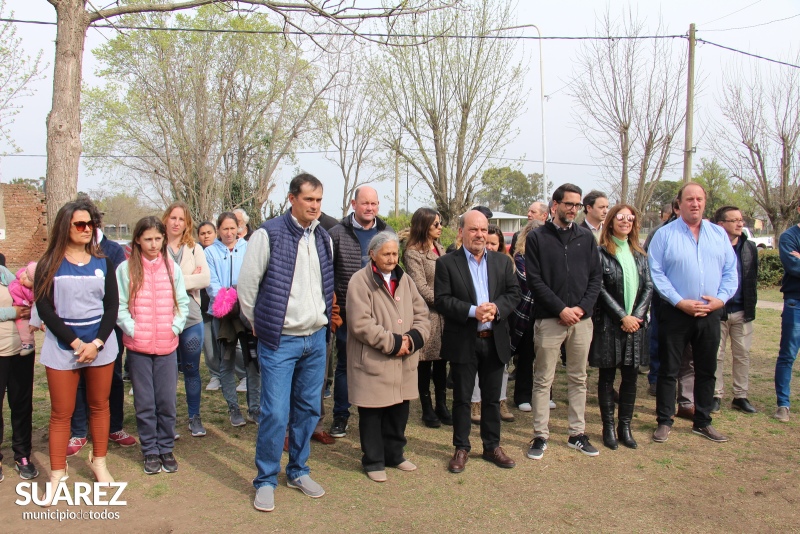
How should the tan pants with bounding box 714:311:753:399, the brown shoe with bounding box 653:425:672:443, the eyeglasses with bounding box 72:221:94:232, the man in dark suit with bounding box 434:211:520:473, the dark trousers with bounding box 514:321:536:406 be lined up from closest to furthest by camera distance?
1. the eyeglasses with bounding box 72:221:94:232
2. the man in dark suit with bounding box 434:211:520:473
3. the brown shoe with bounding box 653:425:672:443
4. the tan pants with bounding box 714:311:753:399
5. the dark trousers with bounding box 514:321:536:406

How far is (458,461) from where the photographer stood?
179 inches

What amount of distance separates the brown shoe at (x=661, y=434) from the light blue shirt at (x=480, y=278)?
1881 mm

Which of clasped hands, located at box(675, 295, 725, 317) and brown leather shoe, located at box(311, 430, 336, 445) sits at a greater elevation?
clasped hands, located at box(675, 295, 725, 317)

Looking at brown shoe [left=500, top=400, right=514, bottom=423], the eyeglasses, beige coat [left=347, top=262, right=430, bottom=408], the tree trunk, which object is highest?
the tree trunk

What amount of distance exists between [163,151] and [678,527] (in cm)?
1982

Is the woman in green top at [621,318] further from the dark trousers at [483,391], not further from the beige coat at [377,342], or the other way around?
the beige coat at [377,342]

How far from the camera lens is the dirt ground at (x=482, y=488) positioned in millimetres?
3711

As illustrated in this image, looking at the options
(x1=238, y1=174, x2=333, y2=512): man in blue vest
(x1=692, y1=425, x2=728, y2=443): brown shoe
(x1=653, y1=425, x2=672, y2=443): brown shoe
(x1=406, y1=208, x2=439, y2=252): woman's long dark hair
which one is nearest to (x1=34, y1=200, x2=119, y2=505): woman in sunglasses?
(x1=238, y1=174, x2=333, y2=512): man in blue vest

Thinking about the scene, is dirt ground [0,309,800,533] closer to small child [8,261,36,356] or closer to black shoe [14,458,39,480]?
black shoe [14,458,39,480]

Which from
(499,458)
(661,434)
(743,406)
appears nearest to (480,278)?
(499,458)

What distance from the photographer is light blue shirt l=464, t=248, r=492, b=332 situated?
4691 mm

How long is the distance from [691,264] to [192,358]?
443cm

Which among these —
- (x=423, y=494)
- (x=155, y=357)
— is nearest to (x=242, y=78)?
(x=155, y=357)

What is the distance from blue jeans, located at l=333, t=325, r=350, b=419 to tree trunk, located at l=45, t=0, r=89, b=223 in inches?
130
